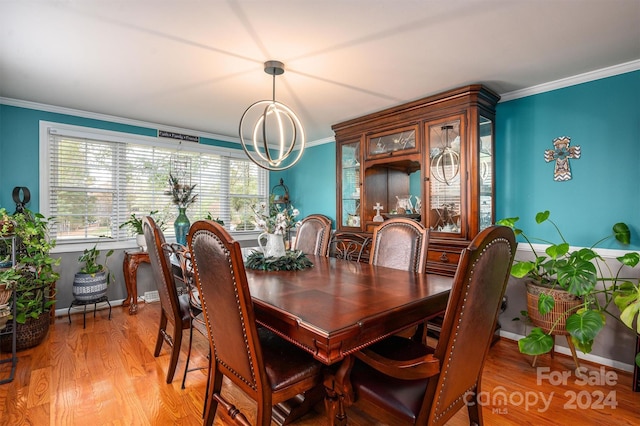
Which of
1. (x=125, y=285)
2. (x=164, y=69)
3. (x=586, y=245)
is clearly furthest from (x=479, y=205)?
(x=125, y=285)

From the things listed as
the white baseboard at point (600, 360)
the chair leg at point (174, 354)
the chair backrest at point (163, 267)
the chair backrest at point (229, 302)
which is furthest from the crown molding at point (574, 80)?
the chair leg at point (174, 354)

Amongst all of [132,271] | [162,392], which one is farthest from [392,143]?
[132,271]

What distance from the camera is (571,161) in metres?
2.61

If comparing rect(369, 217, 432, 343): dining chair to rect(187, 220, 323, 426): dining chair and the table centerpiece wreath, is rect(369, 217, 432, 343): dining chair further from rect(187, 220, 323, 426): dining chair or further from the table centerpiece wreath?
rect(187, 220, 323, 426): dining chair

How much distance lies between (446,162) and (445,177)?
142mm

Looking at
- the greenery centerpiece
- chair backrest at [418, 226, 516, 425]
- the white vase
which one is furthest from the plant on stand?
chair backrest at [418, 226, 516, 425]

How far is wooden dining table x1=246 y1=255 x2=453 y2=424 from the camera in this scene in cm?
114

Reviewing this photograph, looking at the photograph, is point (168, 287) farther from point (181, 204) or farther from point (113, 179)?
point (113, 179)

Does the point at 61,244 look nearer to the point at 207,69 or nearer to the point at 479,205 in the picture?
the point at 207,69

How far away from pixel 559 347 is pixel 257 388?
2.70 meters

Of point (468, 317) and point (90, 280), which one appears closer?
point (468, 317)

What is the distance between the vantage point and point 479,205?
2787 mm

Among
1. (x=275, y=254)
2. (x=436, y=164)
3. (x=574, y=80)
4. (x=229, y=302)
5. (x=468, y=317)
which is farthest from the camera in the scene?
(x=436, y=164)

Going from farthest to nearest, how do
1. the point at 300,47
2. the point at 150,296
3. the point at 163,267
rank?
the point at 150,296 → the point at 300,47 → the point at 163,267
